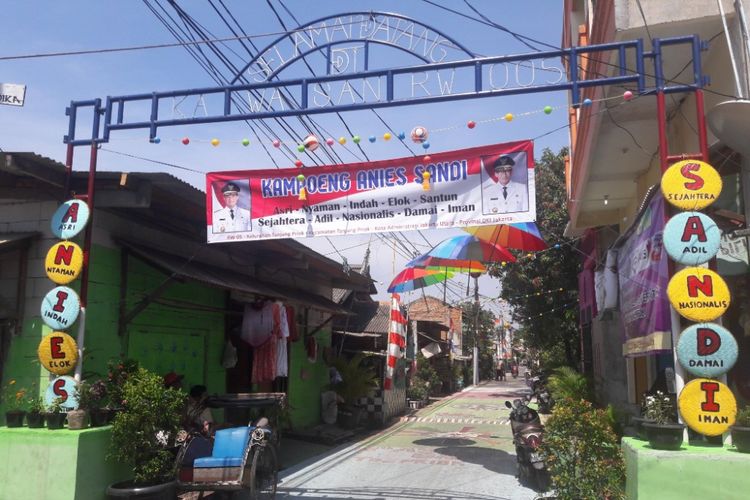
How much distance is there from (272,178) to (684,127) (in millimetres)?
5687

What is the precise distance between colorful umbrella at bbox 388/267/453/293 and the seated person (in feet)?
21.9

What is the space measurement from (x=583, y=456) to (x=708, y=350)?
1659 millimetres

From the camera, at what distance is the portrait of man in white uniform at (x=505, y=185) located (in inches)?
257

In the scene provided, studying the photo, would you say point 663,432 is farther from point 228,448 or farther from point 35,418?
point 35,418

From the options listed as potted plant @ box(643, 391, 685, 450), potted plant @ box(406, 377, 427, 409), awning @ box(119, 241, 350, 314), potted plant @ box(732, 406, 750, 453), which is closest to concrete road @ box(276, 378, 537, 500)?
awning @ box(119, 241, 350, 314)

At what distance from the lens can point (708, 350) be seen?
489 cm

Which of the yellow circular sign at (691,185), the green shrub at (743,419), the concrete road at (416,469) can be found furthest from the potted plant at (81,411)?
the green shrub at (743,419)

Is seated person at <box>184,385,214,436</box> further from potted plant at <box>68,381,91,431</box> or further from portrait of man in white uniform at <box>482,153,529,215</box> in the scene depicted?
portrait of man in white uniform at <box>482,153,529,215</box>

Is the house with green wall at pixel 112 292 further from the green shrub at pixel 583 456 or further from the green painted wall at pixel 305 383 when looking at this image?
the green shrub at pixel 583 456

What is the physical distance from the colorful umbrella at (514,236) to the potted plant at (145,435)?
646 cm

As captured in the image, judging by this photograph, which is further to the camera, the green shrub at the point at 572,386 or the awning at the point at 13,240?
the green shrub at the point at 572,386

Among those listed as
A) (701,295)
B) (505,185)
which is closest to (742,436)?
(701,295)

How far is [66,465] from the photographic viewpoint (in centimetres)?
607

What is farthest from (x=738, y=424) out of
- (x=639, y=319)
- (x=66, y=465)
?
(x=66, y=465)
